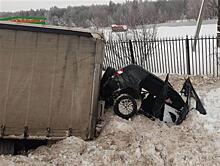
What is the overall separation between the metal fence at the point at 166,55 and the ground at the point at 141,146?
515 centimetres

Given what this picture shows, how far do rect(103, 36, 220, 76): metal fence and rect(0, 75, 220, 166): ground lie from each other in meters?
5.15

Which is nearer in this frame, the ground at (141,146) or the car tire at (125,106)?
the ground at (141,146)

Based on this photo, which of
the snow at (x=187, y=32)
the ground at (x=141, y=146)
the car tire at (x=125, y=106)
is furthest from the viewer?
the snow at (x=187, y=32)

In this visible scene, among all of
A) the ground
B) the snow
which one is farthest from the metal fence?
the snow

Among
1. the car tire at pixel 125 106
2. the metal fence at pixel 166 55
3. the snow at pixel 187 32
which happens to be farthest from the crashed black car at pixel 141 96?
the snow at pixel 187 32

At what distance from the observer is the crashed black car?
7.91 metres

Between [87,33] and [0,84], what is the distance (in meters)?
2.08

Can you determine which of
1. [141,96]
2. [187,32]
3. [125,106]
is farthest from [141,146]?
[187,32]

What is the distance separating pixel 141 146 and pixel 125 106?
1.32 meters

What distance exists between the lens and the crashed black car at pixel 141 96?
7910 millimetres

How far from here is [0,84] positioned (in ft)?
22.5

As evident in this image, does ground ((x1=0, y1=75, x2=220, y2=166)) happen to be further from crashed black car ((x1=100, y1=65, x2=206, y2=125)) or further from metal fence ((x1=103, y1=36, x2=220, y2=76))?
metal fence ((x1=103, y1=36, x2=220, y2=76))

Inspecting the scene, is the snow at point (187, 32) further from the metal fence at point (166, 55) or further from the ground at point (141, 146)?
the ground at point (141, 146)

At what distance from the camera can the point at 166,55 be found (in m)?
14.0
